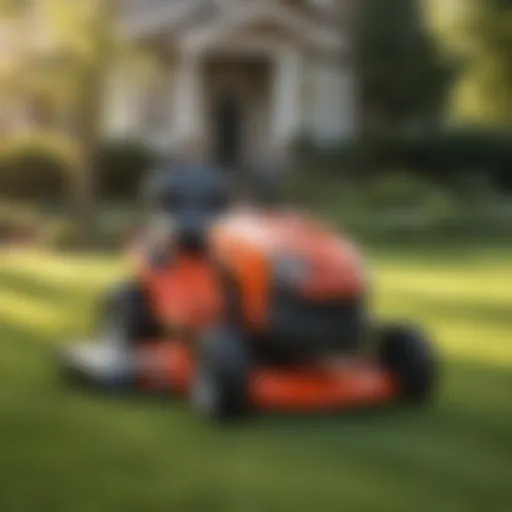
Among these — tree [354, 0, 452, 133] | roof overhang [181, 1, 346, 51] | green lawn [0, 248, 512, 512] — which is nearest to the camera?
green lawn [0, 248, 512, 512]

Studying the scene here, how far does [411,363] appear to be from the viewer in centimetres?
249

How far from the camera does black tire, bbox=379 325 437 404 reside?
2.49 m

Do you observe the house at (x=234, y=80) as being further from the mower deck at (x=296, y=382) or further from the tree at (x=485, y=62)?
the mower deck at (x=296, y=382)

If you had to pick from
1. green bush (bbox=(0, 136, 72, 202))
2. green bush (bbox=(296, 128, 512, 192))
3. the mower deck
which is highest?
green bush (bbox=(296, 128, 512, 192))

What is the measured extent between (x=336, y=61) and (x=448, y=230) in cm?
50

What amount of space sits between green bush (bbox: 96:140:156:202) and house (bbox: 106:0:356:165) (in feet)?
0.18

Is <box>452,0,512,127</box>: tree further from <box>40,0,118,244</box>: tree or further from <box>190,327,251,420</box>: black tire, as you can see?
<box>190,327,251,420</box>: black tire

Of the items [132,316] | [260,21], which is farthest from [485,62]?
[132,316]

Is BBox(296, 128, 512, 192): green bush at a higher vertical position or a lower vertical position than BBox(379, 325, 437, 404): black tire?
higher

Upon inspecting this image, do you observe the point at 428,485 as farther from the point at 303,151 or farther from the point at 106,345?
the point at 303,151

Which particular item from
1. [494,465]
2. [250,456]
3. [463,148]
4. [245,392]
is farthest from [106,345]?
[463,148]

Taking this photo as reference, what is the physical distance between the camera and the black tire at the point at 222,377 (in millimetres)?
2361

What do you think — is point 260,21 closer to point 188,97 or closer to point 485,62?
point 188,97

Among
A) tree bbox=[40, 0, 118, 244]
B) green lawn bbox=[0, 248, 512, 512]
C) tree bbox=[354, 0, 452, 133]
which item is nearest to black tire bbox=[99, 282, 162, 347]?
green lawn bbox=[0, 248, 512, 512]
